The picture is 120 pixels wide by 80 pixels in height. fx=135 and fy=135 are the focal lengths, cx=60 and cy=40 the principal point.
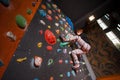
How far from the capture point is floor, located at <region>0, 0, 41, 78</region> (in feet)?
3.93

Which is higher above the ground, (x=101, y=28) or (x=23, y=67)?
(x=101, y=28)

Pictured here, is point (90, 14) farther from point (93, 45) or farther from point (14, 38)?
point (14, 38)

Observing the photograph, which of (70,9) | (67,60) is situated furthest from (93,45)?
(67,60)

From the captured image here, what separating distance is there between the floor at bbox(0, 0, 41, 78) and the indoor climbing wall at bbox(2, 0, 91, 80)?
50 millimetres

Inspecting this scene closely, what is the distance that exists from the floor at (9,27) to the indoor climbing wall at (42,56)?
0.16 feet

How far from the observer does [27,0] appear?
70.9 inches

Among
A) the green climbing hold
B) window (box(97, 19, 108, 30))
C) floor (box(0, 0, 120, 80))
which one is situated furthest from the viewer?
window (box(97, 19, 108, 30))

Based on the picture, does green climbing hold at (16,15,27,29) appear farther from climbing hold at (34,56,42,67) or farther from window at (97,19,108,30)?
window at (97,19,108,30)

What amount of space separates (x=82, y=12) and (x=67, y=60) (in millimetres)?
1759

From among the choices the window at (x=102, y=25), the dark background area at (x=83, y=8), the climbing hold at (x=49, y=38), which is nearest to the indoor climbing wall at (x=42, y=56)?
the climbing hold at (x=49, y=38)

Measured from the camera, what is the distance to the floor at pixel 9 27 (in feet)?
3.93

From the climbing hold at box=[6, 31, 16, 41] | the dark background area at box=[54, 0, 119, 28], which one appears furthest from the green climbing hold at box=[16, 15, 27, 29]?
the dark background area at box=[54, 0, 119, 28]

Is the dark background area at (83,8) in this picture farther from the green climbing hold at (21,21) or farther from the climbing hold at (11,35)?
the climbing hold at (11,35)

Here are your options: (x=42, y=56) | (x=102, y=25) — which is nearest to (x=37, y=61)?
(x=42, y=56)
